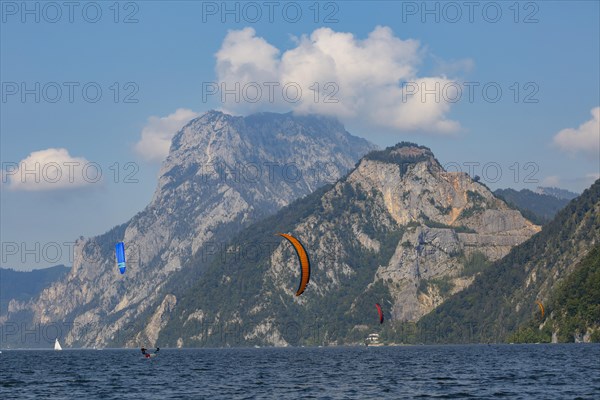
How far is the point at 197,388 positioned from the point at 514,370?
5464 cm

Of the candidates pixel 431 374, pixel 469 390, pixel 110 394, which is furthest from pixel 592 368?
pixel 110 394

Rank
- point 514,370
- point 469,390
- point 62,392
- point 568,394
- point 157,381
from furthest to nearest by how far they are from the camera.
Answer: point 514,370
point 157,381
point 62,392
point 469,390
point 568,394

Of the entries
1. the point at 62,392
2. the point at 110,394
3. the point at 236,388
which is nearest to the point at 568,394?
the point at 236,388

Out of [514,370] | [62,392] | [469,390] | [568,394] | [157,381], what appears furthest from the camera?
[514,370]

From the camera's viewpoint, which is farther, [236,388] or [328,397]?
[236,388]

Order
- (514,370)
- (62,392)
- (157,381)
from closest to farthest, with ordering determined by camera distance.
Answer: (62,392)
(157,381)
(514,370)

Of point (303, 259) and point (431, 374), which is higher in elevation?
point (303, 259)

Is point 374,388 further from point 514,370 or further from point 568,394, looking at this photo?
point 514,370

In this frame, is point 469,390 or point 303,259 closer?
point 469,390

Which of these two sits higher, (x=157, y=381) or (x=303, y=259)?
(x=303, y=259)

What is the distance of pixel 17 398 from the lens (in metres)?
105

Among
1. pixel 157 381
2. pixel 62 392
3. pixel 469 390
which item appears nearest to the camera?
pixel 469 390

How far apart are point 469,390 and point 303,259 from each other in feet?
145

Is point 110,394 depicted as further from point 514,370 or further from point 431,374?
point 514,370
